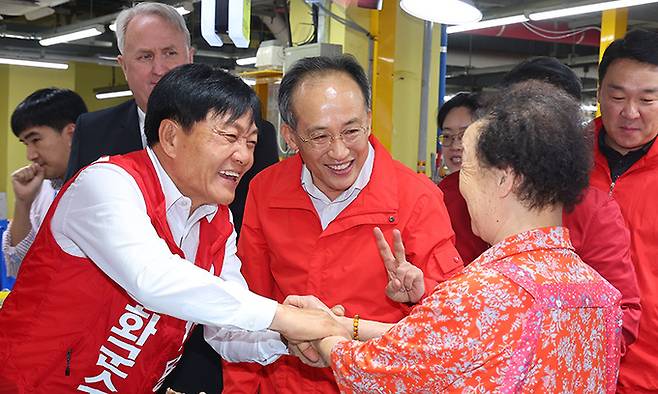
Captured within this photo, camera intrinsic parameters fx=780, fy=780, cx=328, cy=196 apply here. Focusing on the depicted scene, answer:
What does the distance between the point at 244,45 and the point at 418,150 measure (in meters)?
3.49

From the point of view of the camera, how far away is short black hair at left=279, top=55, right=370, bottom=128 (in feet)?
7.91

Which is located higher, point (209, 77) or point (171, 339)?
point (209, 77)

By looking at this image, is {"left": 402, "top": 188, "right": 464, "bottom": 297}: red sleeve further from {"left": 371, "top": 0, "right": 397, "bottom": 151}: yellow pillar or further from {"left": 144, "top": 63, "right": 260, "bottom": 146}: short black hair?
{"left": 371, "top": 0, "right": 397, "bottom": 151}: yellow pillar

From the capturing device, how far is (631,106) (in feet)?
8.86

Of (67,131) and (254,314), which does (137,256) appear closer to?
(254,314)

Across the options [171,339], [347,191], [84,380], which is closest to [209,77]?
[347,191]

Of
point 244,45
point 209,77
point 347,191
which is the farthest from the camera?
point 244,45

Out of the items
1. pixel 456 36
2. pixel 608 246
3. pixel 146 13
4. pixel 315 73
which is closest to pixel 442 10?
pixel 146 13

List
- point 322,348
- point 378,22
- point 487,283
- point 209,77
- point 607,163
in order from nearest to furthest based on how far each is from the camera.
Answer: point 487,283 < point 322,348 < point 209,77 < point 607,163 < point 378,22

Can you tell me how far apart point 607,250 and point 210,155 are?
1.11 meters

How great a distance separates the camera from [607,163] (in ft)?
8.95

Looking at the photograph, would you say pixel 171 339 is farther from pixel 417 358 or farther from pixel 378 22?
pixel 378 22

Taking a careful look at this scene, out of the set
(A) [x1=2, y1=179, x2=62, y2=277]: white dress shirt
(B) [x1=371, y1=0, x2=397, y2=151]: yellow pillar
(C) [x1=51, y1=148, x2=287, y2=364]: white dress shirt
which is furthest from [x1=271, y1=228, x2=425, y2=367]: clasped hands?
(B) [x1=371, y1=0, x2=397, y2=151]: yellow pillar

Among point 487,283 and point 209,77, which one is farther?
point 209,77
